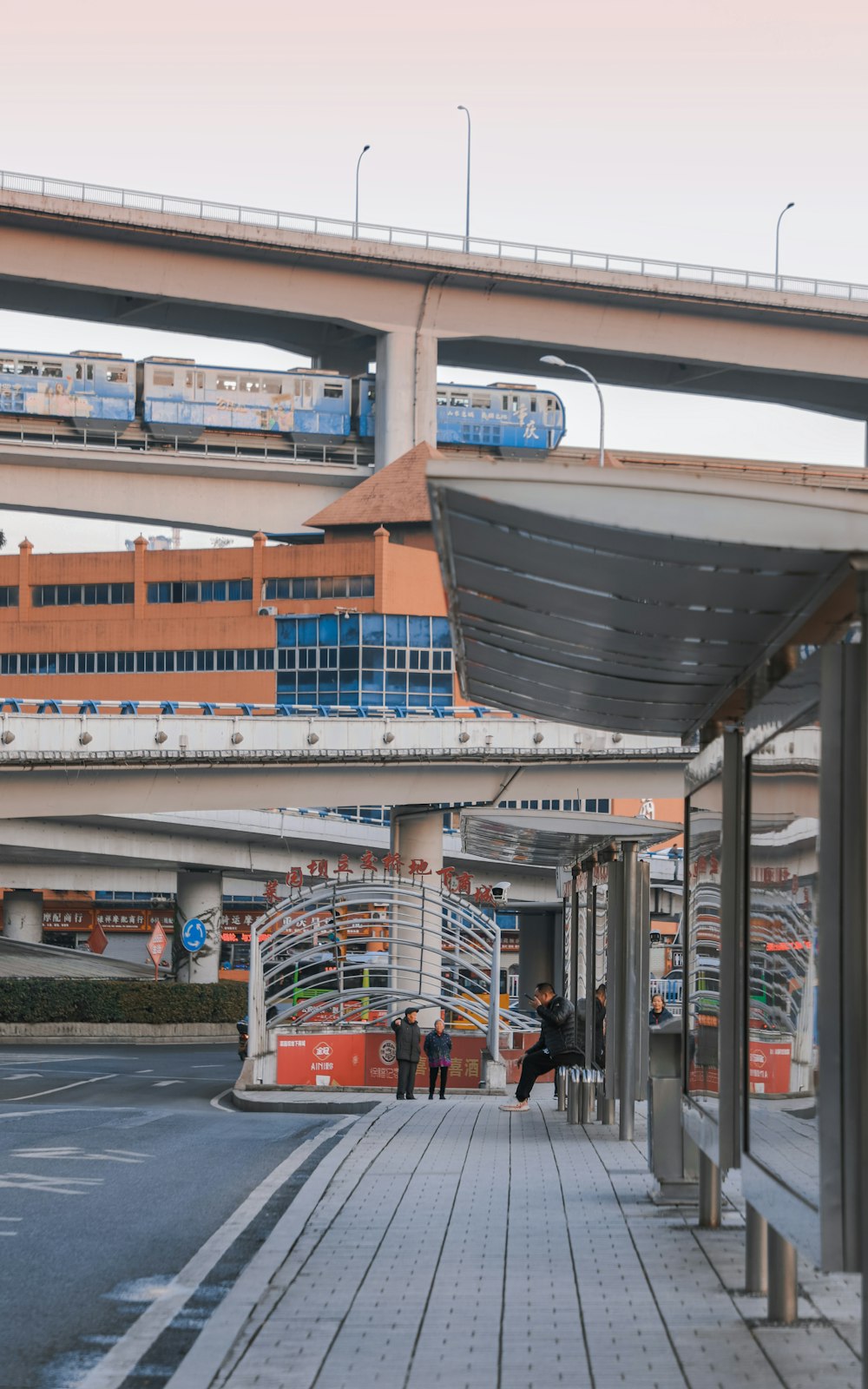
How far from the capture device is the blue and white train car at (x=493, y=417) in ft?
289

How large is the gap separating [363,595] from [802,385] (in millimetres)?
25921

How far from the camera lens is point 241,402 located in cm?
8631

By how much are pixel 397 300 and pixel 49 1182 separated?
7321 cm

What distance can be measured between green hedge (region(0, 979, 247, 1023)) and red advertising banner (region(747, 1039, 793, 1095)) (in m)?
46.8

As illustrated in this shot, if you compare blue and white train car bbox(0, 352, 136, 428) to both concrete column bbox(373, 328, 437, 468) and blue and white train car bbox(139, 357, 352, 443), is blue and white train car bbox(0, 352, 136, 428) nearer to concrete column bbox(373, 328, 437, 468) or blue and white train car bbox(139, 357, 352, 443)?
blue and white train car bbox(139, 357, 352, 443)

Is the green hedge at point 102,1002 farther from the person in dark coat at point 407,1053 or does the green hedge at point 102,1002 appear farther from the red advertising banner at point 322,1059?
the person in dark coat at point 407,1053

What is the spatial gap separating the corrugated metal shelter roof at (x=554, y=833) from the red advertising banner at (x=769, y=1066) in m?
7.00

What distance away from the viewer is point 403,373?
82.9 meters

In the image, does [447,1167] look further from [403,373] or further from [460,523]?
[403,373]

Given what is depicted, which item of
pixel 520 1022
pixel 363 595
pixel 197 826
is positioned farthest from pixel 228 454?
pixel 520 1022

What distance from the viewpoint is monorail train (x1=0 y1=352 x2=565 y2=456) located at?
83.6 metres

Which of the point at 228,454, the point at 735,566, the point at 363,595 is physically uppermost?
the point at 228,454

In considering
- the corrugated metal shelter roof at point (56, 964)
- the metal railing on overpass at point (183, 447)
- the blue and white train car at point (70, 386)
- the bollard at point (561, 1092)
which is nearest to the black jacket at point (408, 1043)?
the bollard at point (561, 1092)

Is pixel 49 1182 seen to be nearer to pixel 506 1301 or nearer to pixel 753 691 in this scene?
pixel 506 1301
